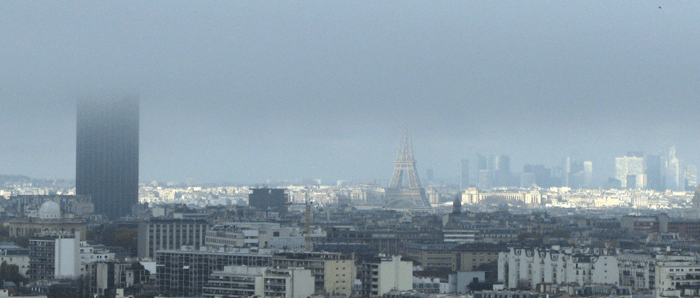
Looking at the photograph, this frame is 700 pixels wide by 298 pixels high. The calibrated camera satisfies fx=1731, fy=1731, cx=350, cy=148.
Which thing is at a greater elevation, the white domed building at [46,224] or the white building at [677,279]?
the white domed building at [46,224]

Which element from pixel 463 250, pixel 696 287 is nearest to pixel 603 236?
pixel 463 250

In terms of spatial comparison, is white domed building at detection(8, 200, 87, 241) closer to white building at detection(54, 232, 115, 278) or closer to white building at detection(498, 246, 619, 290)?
white building at detection(54, 232, 115, 278)

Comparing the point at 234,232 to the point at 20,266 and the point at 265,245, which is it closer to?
the point at 265,245

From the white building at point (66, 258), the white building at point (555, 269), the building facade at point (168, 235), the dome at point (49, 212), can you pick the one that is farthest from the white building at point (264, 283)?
the dome at point (49, 212)

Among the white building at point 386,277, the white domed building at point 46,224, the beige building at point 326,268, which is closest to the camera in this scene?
the beige building at point 326,268

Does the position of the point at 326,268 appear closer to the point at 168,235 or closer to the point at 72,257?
the point at 72,257

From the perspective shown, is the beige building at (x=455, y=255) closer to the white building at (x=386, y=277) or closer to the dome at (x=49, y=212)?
the white building at (x=386, y=277)

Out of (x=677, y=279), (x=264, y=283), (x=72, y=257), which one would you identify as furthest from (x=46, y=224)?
(x=677, y=279)

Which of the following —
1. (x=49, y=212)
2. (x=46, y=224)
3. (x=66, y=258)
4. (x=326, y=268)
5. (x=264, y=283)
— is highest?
(x=49, y=212)

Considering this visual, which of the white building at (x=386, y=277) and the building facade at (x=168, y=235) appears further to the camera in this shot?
the building facade at (x=168, y=235)
